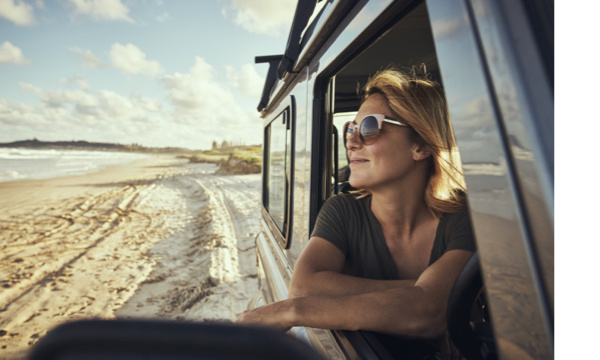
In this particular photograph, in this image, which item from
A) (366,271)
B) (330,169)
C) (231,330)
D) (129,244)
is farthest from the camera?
(129,244)

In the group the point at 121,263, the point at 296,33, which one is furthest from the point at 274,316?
the point at 121,263

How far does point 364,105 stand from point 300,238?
78 cm

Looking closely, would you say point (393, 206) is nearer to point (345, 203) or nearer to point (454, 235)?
point (345, 203)

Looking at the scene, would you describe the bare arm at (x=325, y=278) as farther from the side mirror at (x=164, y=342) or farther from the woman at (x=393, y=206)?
the side mirror at (x=164, y=342)

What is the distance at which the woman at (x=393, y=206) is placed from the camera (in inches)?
61.2

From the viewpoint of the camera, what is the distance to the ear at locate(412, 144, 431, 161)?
1733 millimetres

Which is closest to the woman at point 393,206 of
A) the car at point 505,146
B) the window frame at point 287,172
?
the car at point 505,146

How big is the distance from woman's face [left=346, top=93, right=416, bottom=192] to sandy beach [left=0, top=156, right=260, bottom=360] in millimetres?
3118

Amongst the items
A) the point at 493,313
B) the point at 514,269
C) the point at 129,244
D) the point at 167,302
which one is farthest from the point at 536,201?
the point at 129,244

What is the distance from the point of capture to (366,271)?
1692 millimetres

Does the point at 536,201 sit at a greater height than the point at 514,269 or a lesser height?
greater

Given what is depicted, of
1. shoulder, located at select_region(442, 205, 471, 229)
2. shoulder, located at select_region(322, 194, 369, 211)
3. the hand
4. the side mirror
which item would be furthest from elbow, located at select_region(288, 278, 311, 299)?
the side mirror

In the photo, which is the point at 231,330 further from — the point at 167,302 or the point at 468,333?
the point at 167,302

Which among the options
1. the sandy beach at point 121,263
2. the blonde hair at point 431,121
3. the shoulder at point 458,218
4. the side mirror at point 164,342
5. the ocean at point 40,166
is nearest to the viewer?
the side mirror at point 164,342
